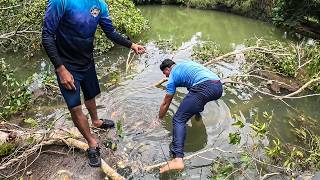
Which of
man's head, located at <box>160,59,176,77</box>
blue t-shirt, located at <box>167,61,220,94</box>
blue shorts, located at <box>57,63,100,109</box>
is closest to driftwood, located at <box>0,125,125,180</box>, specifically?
blue shorts, located at <box>57,63,100,109</box>

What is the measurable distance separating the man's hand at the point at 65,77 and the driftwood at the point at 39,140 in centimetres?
104

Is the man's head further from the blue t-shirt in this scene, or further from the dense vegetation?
the dense vegetation

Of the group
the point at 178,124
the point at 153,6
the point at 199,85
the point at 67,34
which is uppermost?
the point at 67,34

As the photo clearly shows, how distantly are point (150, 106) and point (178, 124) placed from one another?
5.82ft

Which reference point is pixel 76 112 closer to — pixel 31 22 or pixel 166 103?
pixel 166 103

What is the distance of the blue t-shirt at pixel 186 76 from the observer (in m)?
5.11

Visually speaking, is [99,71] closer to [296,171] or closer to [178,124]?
[178,124]

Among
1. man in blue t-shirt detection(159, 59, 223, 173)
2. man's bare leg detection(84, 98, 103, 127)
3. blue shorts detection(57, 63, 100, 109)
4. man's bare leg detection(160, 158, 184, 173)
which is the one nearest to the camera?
blue shorts detection(57, 63, 100, 109)

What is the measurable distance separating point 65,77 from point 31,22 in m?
5.75

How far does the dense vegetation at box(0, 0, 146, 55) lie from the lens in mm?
8195

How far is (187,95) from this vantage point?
16.5 feet

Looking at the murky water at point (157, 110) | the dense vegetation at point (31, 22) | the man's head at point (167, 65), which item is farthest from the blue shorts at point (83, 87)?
the dense vegetation at point (31, 22)

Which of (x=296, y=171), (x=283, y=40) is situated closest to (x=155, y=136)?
(x=296, y=171)

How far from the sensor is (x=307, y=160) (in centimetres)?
490
